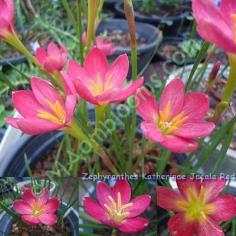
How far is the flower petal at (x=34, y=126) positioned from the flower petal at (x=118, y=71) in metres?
0.08

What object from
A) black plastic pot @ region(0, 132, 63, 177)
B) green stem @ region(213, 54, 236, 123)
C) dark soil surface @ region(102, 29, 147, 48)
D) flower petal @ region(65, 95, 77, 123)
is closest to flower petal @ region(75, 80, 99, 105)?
flower petal @ region(65, 95, 77, 123)

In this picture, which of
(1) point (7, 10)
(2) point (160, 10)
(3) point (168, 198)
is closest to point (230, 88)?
(3) point (168, 198)

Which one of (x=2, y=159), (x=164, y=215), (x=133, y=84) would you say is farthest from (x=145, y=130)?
(x=2, y=159)

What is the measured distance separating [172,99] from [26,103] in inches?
5.2

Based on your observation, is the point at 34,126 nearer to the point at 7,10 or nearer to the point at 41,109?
the point at 41,109

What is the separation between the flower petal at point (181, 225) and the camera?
504 mm

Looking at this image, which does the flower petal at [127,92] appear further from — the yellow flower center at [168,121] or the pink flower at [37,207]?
the pink flower at [37,207]

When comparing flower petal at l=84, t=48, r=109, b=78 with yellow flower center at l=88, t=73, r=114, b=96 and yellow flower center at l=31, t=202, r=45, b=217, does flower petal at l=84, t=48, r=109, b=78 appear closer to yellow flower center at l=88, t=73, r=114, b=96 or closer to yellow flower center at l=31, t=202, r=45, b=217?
yellow flower center at l=88, t=73, r=114, b=96

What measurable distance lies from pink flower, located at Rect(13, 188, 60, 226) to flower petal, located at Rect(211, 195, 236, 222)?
0.17 meters

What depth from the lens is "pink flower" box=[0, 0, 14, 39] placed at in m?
0.49

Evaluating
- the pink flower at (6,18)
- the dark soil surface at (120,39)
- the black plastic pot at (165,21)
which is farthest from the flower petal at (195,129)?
the black plastic pot at (165,21)

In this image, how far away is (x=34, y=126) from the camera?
1.30 feet

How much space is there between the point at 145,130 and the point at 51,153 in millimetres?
360

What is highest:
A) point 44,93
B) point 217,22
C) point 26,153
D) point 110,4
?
point 217,22
